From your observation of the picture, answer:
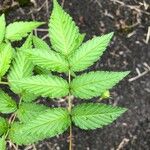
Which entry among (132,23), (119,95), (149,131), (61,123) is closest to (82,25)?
(132,23)

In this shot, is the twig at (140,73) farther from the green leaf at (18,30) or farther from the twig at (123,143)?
the green leaf at (18,30)

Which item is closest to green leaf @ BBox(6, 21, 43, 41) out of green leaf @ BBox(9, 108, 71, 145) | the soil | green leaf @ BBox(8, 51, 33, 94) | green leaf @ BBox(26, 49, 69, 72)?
green leaf @ BBox(8, 51, 33, 94)

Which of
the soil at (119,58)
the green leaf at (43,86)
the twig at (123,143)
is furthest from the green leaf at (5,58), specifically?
the twig at (123,143)

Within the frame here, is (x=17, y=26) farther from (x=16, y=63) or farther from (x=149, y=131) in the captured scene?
(x=149, y=131)

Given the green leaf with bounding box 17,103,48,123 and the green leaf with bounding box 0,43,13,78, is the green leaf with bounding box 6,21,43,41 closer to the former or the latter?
the green leaf with bounding box 0,43,13,78

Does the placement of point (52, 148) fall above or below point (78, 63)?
below

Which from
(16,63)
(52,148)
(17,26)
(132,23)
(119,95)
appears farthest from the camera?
(132,23)
